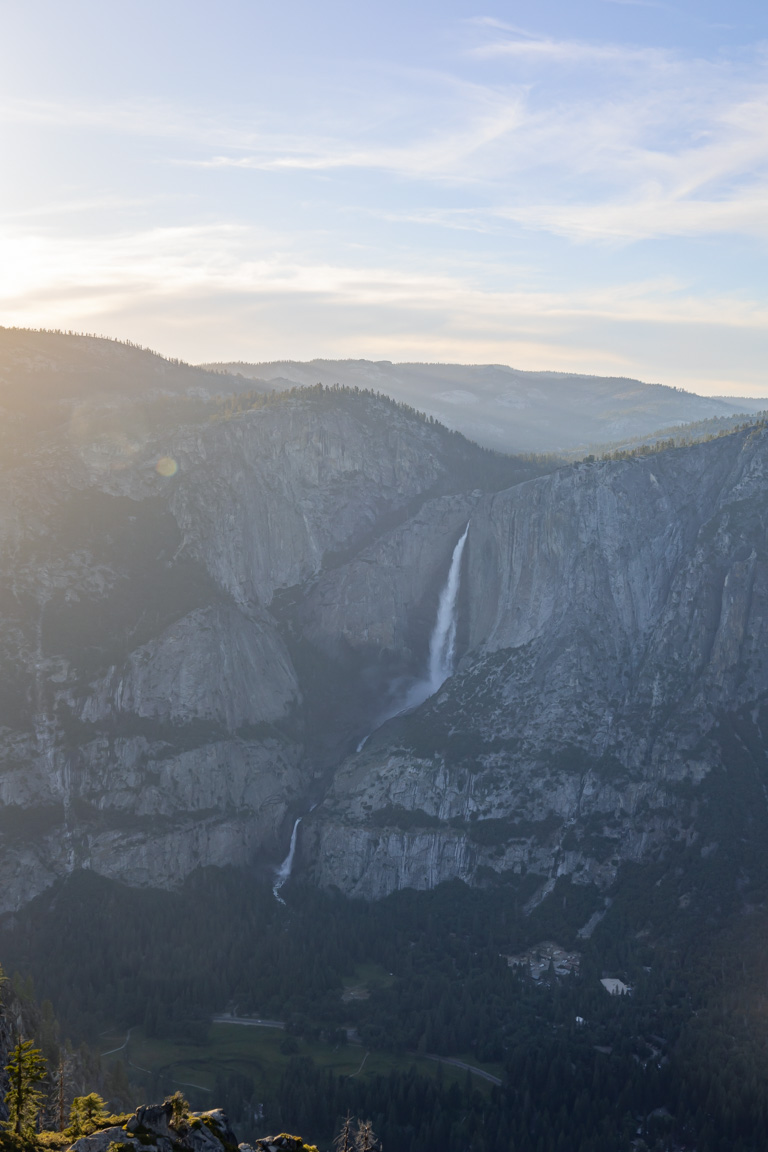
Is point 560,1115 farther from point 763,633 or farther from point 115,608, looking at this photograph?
point 115,608

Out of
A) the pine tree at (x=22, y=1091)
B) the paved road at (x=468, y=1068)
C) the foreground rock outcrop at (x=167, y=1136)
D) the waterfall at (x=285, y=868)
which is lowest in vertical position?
the paved road at (x=468, y=1068)

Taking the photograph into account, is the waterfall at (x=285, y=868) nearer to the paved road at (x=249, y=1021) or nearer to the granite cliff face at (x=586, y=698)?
the granite cliff face at (x=586, y=698)

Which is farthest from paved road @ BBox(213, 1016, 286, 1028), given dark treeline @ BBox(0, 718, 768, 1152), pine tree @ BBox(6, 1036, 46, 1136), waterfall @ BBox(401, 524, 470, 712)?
waterfall @ BBox(401, 524, 470, 712)

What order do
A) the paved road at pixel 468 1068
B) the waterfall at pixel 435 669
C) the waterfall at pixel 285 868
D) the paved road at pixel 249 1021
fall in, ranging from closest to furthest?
the paved road at pixel 468 1068 → the paved road at pixel 249 1021 → the waterfall at pixel 285 868 → the waterfall at pixel 435 669

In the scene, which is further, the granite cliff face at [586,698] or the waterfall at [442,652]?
the waterfall at [442,652]

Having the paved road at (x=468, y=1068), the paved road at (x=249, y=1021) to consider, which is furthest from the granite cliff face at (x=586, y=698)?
the paved road at (x=468, y=1068)

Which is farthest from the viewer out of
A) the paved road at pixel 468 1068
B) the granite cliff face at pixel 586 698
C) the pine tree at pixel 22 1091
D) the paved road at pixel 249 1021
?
the granite cliff face at pixel 586 698

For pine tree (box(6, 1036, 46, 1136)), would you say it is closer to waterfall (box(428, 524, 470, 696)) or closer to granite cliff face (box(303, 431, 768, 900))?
granite cliff face (box(303, 431, 768, 900))
